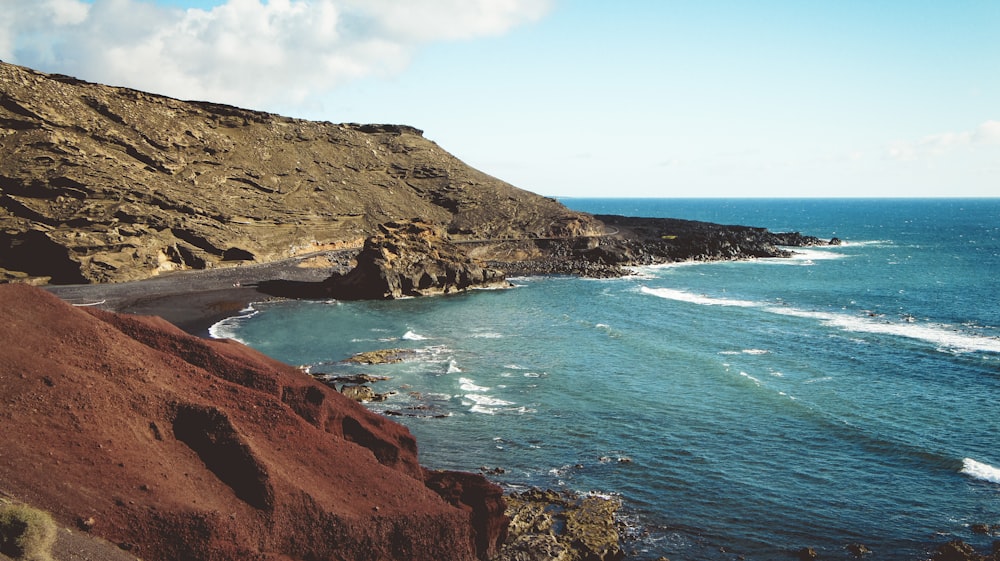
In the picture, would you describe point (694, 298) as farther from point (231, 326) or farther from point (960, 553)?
point (960, 553)

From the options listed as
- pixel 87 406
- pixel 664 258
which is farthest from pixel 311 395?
pixel 664 258

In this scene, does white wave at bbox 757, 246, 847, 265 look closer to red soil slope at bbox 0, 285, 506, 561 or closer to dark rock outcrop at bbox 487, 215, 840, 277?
dark rock outcrop at bbox 487, 215, 840, 277

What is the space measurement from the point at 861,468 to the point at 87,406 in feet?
93.2

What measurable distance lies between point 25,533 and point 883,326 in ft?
201

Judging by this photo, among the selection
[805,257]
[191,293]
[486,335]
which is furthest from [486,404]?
[805,257]

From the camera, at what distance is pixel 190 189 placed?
273ft

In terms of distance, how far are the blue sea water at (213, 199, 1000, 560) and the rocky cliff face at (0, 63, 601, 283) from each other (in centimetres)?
2077

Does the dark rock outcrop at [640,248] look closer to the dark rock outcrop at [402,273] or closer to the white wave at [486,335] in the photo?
the dark rock outcrop at [402,273]

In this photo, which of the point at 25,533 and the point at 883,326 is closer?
the point at 25,533

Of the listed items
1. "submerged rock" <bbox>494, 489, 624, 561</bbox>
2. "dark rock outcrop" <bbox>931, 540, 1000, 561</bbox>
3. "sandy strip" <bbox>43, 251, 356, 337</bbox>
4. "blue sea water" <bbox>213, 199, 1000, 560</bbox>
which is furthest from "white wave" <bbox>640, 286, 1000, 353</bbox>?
"sandy strip" <bbox>43, 251, 356, 337</bbox>

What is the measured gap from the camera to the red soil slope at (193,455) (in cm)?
1333

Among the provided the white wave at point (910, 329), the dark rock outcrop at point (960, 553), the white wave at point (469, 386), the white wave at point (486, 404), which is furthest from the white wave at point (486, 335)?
the dark rock outcrop at point (960, 553)

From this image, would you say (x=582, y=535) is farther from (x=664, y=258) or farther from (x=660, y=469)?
(x=664, y=258)

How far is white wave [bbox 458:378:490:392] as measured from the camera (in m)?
39.3
